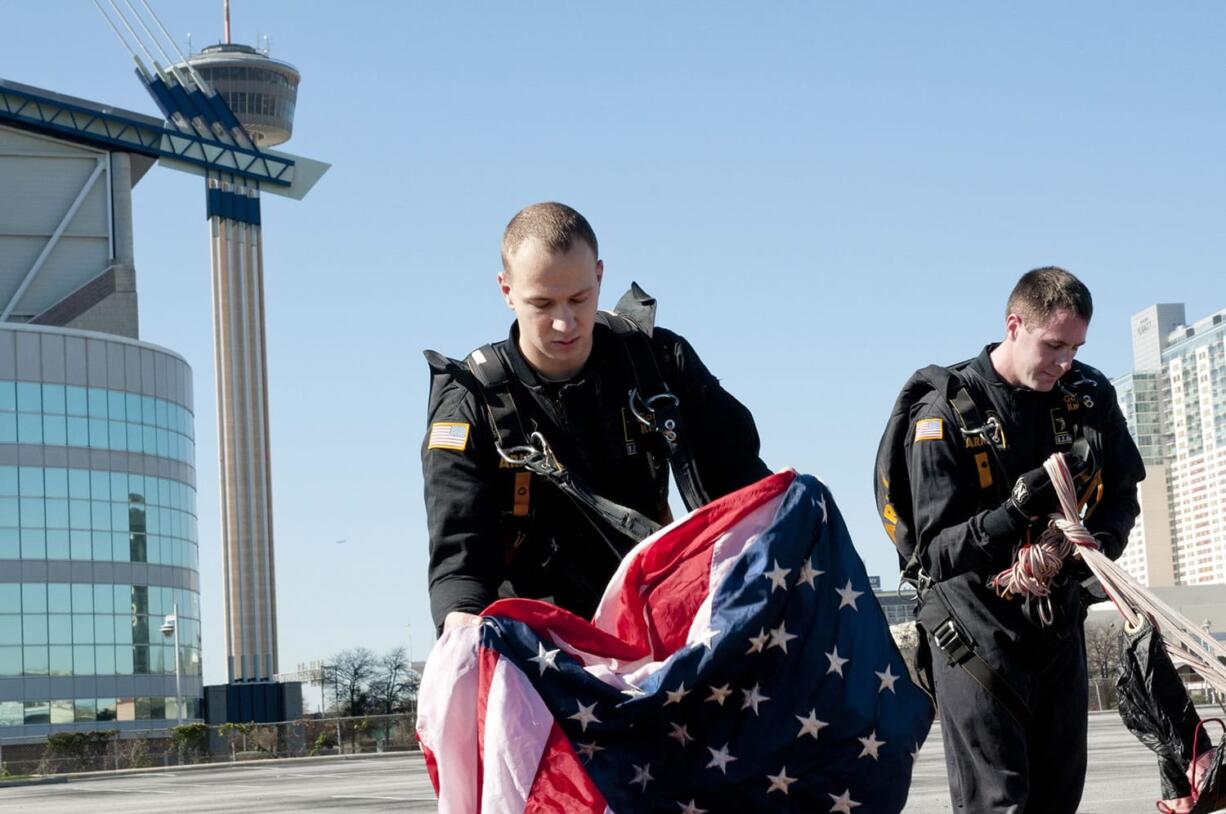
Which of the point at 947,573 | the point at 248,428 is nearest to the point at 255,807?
the point at 947,573

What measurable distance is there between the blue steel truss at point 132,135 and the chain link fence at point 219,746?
36.0 m

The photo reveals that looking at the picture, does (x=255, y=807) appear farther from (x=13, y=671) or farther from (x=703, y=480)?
(x=13, y=671)

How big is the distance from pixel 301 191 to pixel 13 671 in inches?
1452

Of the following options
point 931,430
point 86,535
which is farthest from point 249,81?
point 931,430

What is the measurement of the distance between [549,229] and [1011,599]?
2.57 meters

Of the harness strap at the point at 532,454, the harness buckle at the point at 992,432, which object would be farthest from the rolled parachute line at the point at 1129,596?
the harness strap at the point at 532,454

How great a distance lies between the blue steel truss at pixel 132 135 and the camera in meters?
79.4

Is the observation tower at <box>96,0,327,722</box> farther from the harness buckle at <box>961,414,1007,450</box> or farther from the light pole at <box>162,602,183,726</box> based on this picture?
the harness buckle at <box>961,414,1007,450</box>

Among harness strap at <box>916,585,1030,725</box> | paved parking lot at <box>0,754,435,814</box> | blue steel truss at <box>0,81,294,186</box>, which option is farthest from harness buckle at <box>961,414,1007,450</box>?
blue steel truss at <box>0,81,294,186</box>

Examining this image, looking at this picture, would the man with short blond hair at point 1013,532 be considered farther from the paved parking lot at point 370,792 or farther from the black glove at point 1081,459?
the paved parking lot at point 370,792

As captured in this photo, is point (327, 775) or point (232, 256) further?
point (232, 256)

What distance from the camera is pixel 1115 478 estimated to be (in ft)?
21.1

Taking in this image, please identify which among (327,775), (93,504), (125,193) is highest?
(125,193)

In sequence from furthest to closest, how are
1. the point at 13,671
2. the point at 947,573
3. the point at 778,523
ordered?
the point at 13,671
the point at 947,573
the point at 778,523
